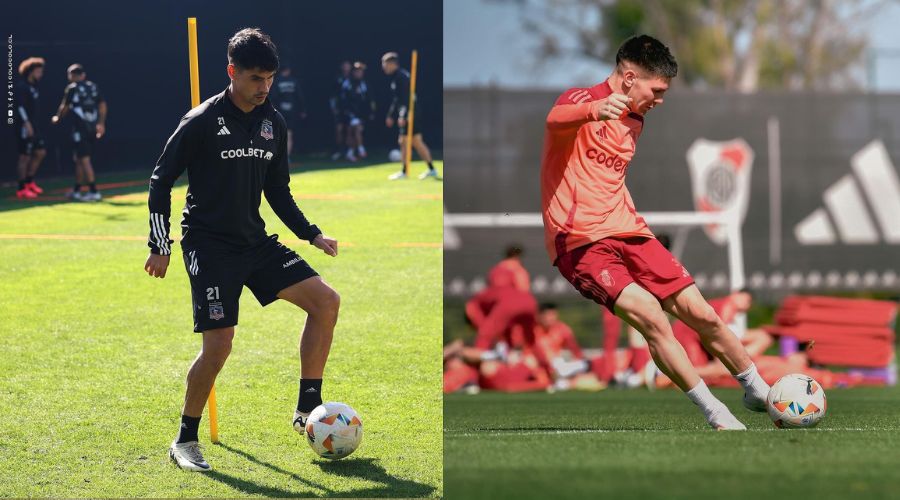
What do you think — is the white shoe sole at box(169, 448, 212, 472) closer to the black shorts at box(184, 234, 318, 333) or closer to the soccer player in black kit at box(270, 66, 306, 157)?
the black shorts at box(184, 234, 318, 333)

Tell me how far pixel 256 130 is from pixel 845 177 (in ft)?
37.0

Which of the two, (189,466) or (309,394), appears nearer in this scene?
(189,466)

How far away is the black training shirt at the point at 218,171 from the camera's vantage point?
4.59 m

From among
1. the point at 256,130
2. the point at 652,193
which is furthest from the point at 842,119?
the point at 256,130

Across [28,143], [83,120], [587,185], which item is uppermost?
[83,120]

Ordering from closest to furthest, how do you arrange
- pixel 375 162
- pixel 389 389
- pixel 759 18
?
pixel 389 389 < pixel 375 162 < pixel 759 18

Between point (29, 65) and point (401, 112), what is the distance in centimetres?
170

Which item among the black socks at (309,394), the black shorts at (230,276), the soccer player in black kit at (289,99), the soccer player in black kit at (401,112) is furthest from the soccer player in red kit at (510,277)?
the black shorts at (230,276)

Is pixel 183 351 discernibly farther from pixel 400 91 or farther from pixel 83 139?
pixel 400 91

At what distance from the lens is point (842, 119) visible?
14.9 meters

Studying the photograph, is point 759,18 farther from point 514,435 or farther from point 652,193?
point 514,435

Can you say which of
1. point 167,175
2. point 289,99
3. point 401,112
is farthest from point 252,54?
point 401,112

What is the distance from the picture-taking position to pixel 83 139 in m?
5.62

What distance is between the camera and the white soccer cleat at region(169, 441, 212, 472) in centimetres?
480
